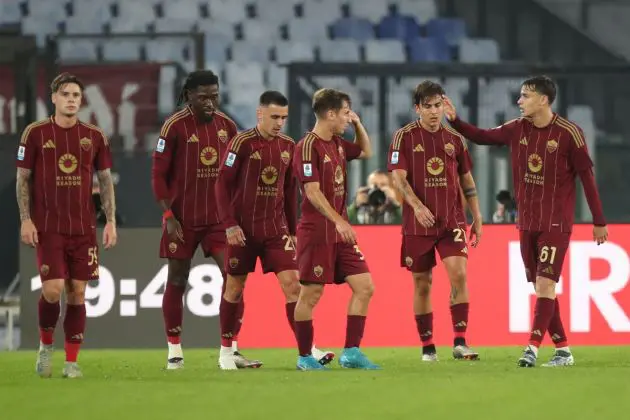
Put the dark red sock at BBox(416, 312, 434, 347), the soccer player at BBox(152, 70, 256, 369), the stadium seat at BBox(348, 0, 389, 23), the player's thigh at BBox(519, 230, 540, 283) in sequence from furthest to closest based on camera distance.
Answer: the stadium seat at BBox(348, 0, 389, 23) < the dark red sock at BBox(416, 312, 434, 347) < the soccer player at BBox(152, 70, 256, 369) < the player's thigh at BBox(519, 230, 540, 283)

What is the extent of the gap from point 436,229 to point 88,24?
10.9 meters

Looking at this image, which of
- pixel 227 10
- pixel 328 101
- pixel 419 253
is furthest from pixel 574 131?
pixel 227 10

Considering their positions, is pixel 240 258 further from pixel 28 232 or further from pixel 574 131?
pixel 574 131

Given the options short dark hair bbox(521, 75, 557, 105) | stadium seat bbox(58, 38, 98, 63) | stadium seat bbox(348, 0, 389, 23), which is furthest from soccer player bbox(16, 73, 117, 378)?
stadium seat bbox(348, 0, 389, 23)

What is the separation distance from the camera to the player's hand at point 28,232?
846 cm

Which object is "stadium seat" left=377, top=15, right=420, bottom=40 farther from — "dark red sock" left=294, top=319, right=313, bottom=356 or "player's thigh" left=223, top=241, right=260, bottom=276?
"dark red sock" left=294, top=319, right=313, bottom=356

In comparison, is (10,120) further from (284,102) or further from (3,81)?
(284,102)

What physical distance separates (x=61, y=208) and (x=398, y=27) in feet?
36.4

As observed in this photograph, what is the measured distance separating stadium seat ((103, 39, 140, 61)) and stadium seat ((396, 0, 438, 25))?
3.90m

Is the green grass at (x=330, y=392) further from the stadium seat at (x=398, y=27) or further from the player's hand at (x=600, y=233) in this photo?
the stadium seat at (x=398, y=27)

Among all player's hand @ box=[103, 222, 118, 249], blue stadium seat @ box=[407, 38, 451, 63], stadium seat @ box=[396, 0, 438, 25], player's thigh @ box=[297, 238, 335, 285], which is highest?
stadium seat @ box=[396, 0, 438, 25]

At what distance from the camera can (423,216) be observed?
9.26 metres

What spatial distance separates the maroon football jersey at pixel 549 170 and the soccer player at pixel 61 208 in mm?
2564

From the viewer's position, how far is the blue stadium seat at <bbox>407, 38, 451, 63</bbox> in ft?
61.4
